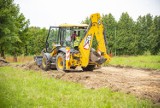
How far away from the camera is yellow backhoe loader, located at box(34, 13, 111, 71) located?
589 inches

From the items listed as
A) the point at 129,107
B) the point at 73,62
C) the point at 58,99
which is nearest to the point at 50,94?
the point at 58,99

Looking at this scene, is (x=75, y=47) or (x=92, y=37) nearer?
(x=92, y=37)

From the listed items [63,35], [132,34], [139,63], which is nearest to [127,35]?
[132,34]

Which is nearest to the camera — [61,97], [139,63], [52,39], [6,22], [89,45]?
[61,97]

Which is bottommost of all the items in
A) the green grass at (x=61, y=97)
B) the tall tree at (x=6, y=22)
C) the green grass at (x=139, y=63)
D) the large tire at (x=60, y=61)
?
the green grass at (x=61, y=97)

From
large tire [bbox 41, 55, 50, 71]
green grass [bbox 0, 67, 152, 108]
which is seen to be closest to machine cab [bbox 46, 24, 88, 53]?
large tire [bbox 41, 55, 50, 71]

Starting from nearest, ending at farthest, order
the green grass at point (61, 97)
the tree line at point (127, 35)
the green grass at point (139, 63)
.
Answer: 1. the green grass at point (61, 97)
2. the green grass at point (139, 63)
3. the tree line at point (127, 35)

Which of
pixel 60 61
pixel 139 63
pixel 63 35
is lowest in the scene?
pixel 139 63

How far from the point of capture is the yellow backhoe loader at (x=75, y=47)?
1496 cm

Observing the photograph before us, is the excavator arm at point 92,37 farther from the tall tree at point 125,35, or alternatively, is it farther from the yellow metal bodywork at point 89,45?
the tall tree at point 125,35

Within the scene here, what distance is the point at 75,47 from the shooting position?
1588 centimetres

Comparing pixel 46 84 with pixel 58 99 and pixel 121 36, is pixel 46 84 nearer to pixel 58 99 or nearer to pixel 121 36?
pixel 58 99

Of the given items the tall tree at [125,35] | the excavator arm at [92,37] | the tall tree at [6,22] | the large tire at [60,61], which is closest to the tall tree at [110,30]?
the tall tree at [125,35]

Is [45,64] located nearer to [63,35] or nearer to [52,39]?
[52,39]
